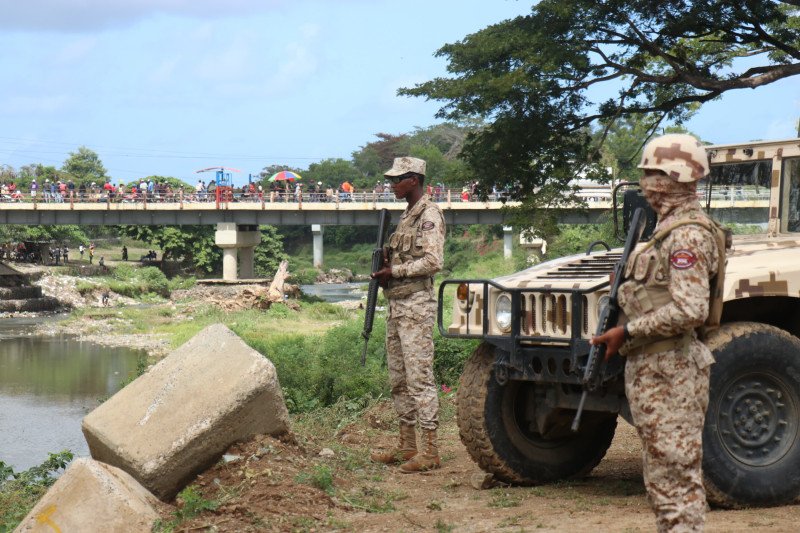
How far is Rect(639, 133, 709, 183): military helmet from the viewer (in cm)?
443

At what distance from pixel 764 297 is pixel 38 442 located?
1105 cm

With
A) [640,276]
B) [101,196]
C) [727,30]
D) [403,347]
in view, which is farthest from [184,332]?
[640,276]

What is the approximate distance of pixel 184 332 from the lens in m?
33.8

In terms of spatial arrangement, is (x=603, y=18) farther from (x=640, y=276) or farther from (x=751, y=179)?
(x=640, y=276)

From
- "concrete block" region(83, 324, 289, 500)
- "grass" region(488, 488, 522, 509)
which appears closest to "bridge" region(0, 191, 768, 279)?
"concrete block" region(83, 324, 289, 500)

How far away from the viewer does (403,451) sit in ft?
26.2

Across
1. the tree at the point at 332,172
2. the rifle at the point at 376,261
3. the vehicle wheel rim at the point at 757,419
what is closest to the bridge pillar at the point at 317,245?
the tree at the point at 332,172

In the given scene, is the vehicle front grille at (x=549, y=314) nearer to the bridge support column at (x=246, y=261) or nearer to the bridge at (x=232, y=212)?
the bridge at (x=232, y=212)

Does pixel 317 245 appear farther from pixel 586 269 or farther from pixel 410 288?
pixel 586 269

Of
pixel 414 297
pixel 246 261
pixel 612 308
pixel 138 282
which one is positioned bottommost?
pixel 138 282

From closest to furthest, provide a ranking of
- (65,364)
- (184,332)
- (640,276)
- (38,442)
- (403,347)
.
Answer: (640,276) < (403,347) < (38,442) < (65,364) < (184,332)

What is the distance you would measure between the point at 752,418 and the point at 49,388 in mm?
17496

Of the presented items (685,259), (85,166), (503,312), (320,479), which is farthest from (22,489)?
(85,166)

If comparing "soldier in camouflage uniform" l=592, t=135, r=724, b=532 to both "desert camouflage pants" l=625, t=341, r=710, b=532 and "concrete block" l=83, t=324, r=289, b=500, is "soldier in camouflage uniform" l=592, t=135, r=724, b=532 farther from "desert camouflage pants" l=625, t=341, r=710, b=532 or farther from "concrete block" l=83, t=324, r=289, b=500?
"concrete block" l=83, t=324, r=289, b=500
